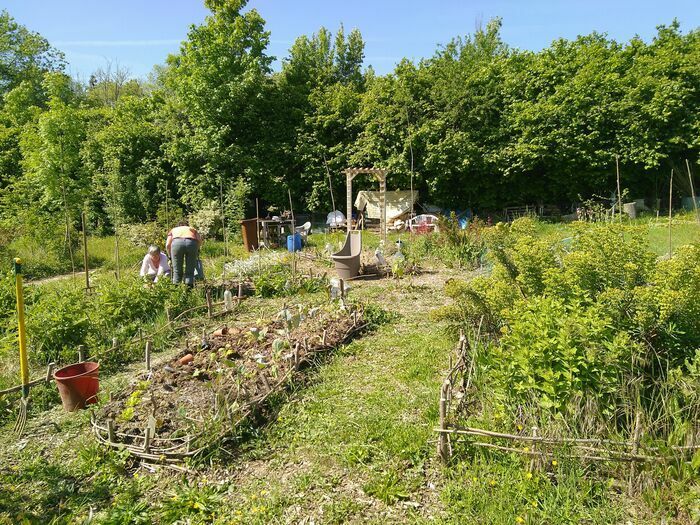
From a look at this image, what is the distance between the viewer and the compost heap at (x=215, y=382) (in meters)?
3.22

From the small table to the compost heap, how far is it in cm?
680

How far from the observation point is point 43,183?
1274 centimetres

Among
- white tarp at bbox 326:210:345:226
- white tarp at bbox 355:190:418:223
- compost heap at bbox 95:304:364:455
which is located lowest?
compost heap at bbox 95:304:364:455

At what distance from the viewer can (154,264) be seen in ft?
23.5

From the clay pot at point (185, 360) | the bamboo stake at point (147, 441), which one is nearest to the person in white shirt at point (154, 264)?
the clay pot at point (185, 360)

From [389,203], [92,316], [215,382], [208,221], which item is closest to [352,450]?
[215,382]

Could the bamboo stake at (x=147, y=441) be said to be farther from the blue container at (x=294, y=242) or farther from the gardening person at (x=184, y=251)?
the blue container at (x=294, y=242)

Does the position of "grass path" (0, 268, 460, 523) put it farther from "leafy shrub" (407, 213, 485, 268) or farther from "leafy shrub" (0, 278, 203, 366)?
"leafy shrub" (407, 213, 485, 268)

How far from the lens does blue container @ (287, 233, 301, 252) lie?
10742 millimetres

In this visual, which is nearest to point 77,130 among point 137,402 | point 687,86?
point 137,402

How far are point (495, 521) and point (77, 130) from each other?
1341cm

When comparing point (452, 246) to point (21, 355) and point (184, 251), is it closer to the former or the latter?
point (184, 251)

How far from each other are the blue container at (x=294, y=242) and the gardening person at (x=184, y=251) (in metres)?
3.83

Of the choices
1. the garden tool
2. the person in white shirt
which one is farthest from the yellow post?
the person in white shirt
